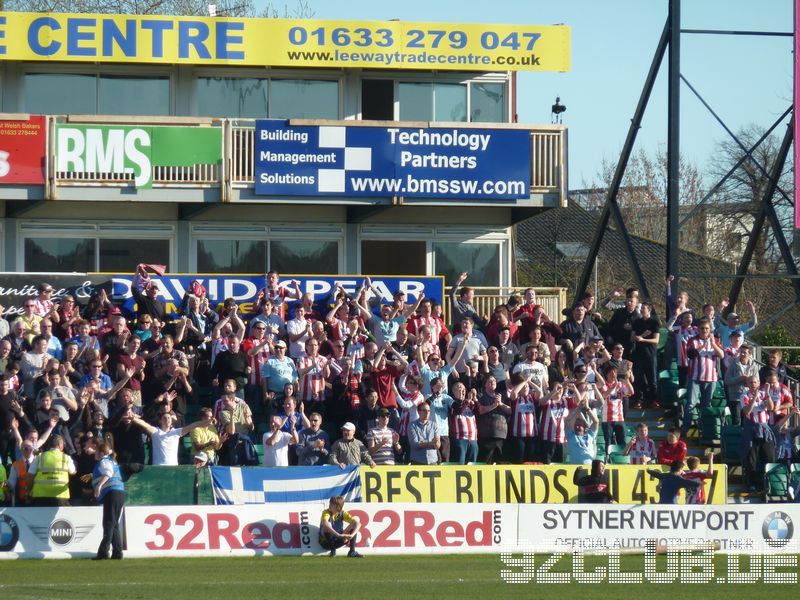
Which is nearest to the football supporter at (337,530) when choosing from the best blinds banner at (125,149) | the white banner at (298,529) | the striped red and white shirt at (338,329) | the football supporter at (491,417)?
the white banner at (298,529)

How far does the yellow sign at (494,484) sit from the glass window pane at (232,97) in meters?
9.91

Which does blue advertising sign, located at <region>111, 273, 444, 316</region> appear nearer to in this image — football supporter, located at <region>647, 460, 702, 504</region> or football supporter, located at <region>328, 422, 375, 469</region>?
football supporter, located at <region>328, 422, 375, 469</region>

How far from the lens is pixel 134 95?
26.4 metres

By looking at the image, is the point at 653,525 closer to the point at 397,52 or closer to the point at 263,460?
the point at 263,460

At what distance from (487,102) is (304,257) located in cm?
467

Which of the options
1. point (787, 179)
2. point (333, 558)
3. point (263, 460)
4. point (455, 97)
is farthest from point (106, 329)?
point (787, 179)

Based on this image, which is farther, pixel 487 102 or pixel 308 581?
pixel 487 102

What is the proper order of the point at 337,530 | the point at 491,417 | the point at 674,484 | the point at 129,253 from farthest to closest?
1. the point at 129,253
2. the point at 491,417
3. the point at 674,484
4. the point at 337,530

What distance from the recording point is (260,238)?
1042 inches

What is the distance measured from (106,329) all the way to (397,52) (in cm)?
854

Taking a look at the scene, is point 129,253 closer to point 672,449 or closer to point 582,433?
point 582,433

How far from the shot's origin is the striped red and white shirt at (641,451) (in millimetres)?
20203

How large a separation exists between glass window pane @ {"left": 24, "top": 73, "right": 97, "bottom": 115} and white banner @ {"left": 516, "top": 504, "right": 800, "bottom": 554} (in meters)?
12.6

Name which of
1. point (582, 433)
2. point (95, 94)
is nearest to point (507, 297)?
point (582, 433)
